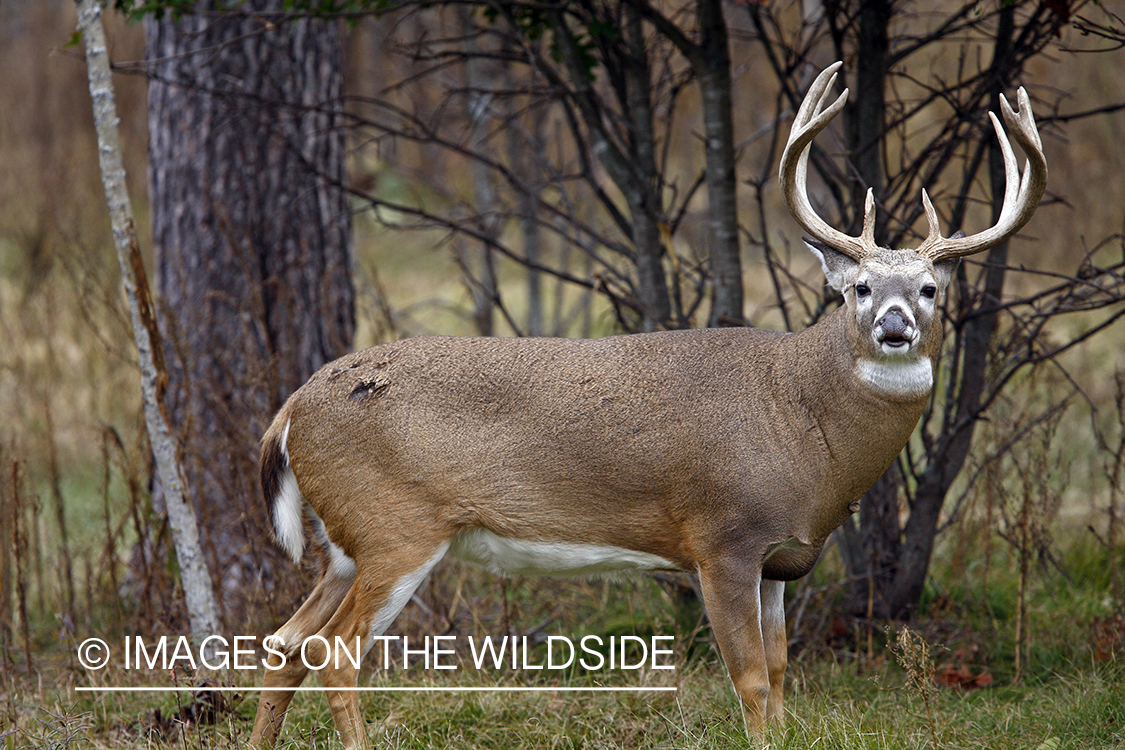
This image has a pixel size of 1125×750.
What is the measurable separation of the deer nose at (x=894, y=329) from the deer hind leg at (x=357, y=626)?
155 cm

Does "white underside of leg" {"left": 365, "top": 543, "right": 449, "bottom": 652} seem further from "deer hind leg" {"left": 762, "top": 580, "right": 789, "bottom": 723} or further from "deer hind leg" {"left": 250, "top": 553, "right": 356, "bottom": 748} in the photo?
"deer hind leg" {"left": 762, "top": 580, "right": 789, "bottom": 723}

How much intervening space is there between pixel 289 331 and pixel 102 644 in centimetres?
179

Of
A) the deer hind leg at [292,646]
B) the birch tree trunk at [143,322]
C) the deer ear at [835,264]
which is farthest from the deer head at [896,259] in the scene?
the birch tree trunk at [143,322]

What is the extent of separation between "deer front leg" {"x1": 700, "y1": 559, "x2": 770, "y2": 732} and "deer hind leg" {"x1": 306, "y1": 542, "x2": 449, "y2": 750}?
2.96 feet

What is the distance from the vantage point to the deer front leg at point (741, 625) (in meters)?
3.40

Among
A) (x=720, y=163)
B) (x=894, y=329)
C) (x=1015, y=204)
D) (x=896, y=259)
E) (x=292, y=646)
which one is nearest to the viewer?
(x=894, y=329)

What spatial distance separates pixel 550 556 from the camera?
3.53 meters

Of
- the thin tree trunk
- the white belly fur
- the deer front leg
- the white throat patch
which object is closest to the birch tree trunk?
the white belly fur

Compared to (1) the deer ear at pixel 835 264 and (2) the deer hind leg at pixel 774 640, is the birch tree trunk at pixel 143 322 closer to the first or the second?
(2) the deer hind leg at pixel 774 640

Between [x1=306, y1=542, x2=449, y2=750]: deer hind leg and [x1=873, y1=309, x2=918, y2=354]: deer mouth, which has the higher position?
[x1=873, y1=309, x2=918, y2=354]: deer mouth

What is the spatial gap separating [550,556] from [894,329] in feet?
4.35

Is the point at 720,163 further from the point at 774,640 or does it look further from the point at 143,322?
the point at 143,322

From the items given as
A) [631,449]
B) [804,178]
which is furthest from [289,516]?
[804,178]

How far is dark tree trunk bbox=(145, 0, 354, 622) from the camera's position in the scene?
5.46 meters
